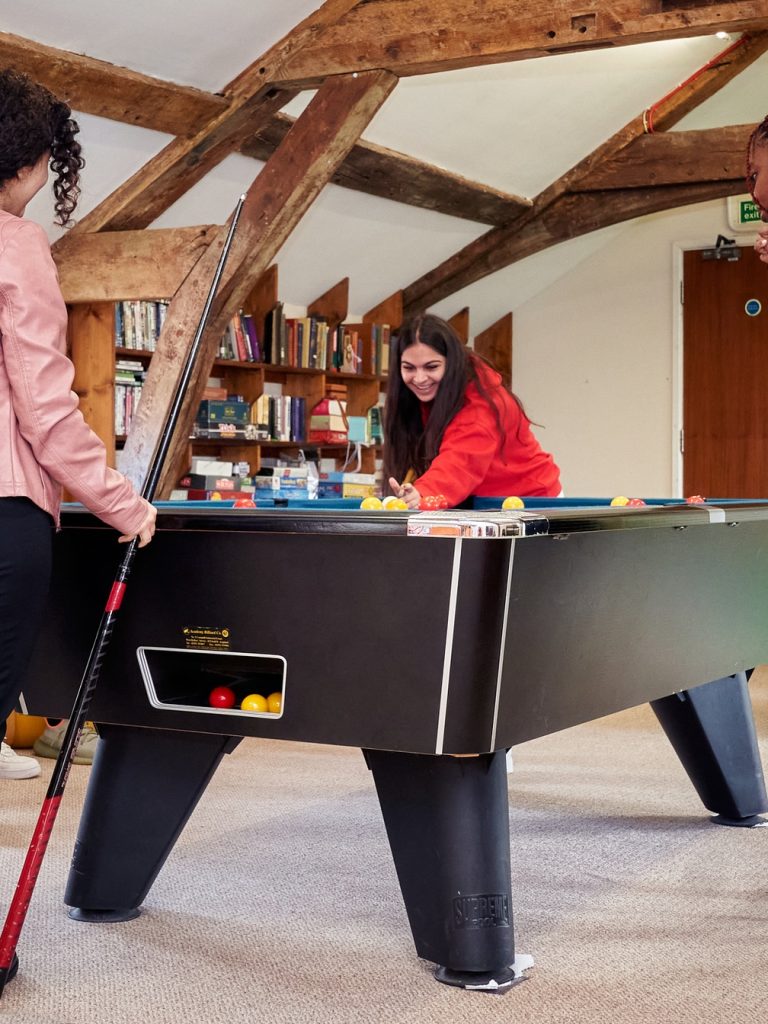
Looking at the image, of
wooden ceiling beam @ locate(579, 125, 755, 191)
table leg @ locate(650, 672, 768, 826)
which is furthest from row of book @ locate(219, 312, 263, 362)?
table leg @ locate(650, 672, 768, 826)

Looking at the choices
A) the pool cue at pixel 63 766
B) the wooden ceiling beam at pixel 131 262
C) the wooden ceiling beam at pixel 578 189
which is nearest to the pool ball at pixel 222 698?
the pool cue at pixel 63 766

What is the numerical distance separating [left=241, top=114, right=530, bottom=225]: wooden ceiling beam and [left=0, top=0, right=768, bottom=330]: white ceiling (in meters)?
0.08

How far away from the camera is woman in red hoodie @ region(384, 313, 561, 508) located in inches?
138

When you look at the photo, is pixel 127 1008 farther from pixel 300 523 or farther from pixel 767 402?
pixel 767 402

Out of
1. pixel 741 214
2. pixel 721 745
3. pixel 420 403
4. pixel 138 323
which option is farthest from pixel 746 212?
pixel 721 745

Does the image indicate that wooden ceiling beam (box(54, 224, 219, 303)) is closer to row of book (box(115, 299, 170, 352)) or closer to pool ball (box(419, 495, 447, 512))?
row of book (box(115, 299, 170, 352))

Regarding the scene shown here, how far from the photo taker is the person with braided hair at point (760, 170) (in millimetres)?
1936

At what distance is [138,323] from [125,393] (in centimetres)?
37

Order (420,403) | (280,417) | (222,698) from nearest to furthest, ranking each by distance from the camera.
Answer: (222,698) < (420,403) < (280,417)

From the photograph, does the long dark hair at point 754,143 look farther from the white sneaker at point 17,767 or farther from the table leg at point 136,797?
the white sneaker at point 17,767

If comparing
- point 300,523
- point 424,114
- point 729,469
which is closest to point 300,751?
point 300,523

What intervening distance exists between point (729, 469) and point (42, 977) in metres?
6.94

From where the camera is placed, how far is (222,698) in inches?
89.3

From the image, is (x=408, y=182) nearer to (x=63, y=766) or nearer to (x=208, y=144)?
(x=208, y=144)
